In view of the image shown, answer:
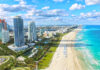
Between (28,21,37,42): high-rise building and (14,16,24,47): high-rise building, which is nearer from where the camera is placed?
(14,16,24,47): high-rise building

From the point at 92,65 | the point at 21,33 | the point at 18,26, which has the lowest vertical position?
the point at 92,65

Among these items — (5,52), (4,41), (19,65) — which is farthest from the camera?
(4,41)

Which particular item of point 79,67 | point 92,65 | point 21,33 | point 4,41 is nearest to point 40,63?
point 79,67

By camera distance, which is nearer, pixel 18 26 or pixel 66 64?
pixel 66 64

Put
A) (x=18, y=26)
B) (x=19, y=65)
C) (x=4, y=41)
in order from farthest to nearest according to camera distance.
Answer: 1. (x=4, y=41)
2. (x=18, y=26)
3. (x=19, y=65)

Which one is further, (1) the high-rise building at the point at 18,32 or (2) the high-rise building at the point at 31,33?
(2) the high-rise building at the point at 31,33

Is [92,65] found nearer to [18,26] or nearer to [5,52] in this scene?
[5,52]

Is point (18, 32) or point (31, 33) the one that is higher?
point (18, 32)

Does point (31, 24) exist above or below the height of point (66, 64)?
above

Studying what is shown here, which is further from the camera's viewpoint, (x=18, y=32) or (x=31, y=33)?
(x=31, y=33)
